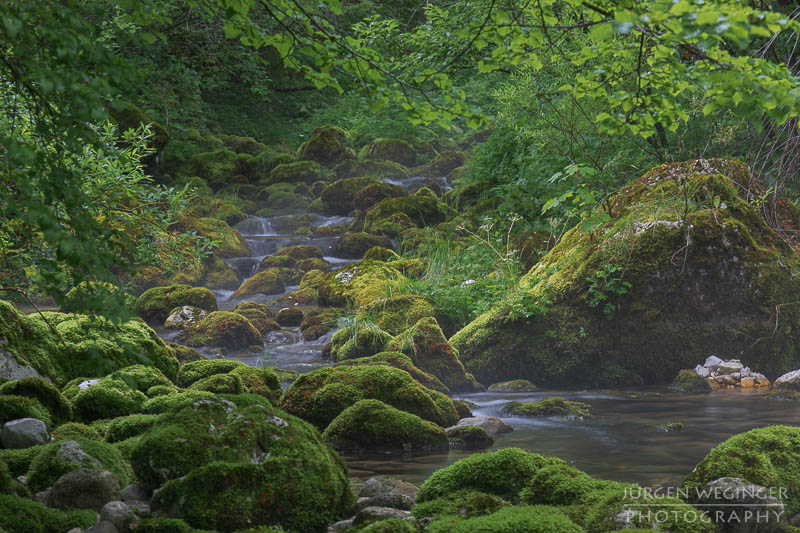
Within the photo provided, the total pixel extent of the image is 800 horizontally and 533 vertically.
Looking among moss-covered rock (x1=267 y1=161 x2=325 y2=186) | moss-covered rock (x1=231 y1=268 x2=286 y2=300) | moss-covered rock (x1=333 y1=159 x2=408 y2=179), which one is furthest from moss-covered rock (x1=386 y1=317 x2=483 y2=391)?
moss-covered rock (x1=267 y1=161 x2=325 y2=186)

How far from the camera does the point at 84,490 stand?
3.78m

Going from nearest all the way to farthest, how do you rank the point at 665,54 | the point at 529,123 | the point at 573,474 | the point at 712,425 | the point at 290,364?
the point at 665,54
the point at 573,474
the point at 712,425
the point at 290,364
the point at 529,123

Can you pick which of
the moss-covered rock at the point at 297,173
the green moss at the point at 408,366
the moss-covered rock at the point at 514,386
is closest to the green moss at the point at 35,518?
the green moss at the point at 408,366

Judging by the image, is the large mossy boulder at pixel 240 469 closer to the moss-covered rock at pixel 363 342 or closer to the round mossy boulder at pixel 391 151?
the moss-covered rock at pixel 363 342

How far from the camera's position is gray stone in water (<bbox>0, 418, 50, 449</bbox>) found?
4520 mm

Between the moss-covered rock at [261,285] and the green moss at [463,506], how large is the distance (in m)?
11.7

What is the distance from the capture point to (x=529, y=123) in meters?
12.5

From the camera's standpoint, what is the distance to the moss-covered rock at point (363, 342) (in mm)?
9844

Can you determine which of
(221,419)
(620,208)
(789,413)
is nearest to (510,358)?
(620,208)

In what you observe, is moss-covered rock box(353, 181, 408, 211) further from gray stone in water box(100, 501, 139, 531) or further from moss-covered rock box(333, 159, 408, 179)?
gray stone in water box(100, 501, 139, 531)

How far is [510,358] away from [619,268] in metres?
2.01

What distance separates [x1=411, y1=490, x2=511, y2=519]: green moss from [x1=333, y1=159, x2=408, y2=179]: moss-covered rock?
1964 cm

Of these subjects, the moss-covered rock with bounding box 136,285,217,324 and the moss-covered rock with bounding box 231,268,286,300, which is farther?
the moss-covered rock with bounding box 231,268,286,300

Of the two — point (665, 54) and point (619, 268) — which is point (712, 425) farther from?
point (665, 54)
